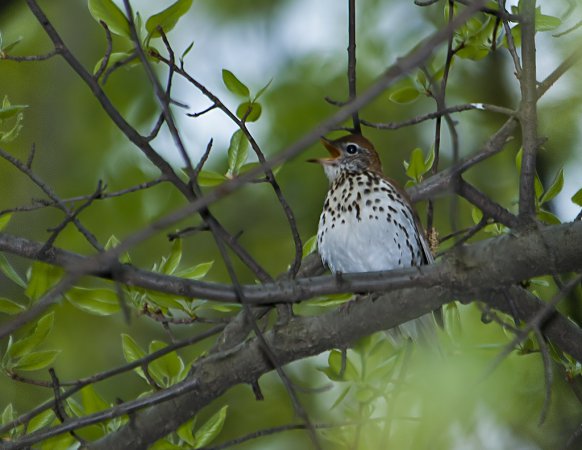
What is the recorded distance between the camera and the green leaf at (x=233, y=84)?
3.50 m

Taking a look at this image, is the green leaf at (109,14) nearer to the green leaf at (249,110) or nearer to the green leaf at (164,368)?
the green leaf at (249,110)

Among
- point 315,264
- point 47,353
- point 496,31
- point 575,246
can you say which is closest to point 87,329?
point 315,264

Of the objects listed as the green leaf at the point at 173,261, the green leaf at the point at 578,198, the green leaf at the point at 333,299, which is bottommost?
the green leaf at the point at 333,299

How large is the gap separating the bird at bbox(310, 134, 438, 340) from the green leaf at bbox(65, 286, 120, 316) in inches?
45.9

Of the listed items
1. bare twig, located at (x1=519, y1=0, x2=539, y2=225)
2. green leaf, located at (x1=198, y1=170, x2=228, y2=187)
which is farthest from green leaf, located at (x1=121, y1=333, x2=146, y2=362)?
bare twig, located at (x1=519, y1=0, x2=539, y2=225)

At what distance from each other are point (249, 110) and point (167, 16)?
1.64 ft

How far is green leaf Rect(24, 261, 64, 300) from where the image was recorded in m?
3.45

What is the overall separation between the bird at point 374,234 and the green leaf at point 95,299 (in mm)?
1165

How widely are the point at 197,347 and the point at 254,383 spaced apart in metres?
3.49

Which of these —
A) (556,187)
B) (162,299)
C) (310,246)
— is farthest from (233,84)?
(556,187)

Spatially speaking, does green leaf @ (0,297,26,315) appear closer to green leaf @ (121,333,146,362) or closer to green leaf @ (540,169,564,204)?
green leaf @ (121,333,146,362)

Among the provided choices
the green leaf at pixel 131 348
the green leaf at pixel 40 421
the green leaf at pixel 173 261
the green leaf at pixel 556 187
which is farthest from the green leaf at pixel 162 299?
the green leaf at pixel 556 187

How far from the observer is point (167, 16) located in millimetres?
3248

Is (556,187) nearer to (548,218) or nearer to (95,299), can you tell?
(548,218)
